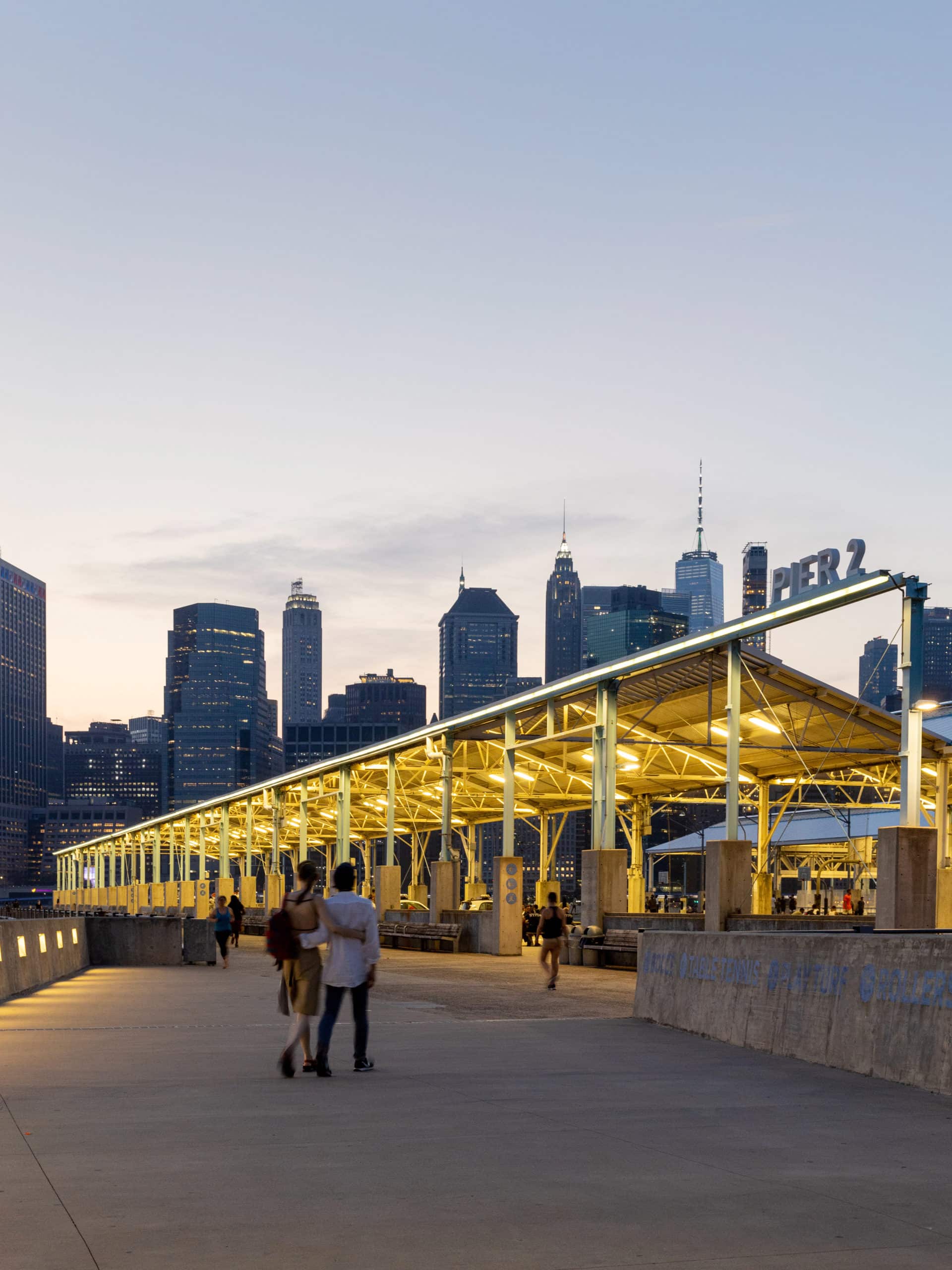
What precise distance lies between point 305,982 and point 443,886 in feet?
113

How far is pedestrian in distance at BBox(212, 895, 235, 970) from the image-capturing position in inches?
1232

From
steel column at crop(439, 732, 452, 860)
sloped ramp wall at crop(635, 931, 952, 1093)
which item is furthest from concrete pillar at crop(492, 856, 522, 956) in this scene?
sloped ramp wall at crop(635, 931, 952, 1093)

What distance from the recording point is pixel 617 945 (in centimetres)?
3186

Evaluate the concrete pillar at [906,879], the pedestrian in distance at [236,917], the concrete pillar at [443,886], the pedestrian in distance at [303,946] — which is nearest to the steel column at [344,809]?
the pedestrian in distance at [236,917]

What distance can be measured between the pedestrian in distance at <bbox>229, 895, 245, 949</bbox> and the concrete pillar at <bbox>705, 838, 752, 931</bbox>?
13.1 metres

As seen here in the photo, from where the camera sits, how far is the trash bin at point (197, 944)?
107ft

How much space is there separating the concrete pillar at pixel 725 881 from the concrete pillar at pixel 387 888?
23515 millimetres

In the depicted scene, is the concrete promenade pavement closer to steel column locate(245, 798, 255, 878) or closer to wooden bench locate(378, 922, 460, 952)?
wooden bench locate(378, 922, 460, 952)

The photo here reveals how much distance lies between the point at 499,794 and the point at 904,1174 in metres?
55.3

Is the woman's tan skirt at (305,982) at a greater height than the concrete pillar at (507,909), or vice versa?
the woman's tan skirt at (305,982)

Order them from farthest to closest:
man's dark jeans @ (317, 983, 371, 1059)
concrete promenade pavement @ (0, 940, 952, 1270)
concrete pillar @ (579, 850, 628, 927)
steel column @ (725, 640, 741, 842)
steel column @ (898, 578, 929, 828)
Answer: concrete pillar @ (579, 850, 628, 927), steel column @ (725, 640, 741, 842), steel column @ (898, 578, 929, 828), man's dark jeans @ (317, 983, 371, 1059), concrete promenade pavement @ (0, 940, 952, 1270)

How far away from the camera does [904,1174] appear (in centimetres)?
719

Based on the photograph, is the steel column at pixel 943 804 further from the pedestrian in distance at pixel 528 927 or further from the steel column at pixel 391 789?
the steel column at pixel 391 789

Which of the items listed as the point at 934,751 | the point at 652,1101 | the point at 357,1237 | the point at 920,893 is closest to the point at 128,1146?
the point at 357,1237
